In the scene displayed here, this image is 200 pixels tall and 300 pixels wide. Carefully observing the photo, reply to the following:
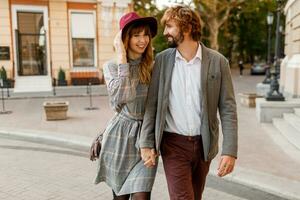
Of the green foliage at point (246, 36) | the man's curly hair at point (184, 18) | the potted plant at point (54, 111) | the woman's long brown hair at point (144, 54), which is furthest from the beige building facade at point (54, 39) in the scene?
the green foliage at point (246, 36)

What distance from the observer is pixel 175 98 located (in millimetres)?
2656

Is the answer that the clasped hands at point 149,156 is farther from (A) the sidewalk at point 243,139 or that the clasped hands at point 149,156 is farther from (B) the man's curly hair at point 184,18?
(A) the sidewalk at point 243,139

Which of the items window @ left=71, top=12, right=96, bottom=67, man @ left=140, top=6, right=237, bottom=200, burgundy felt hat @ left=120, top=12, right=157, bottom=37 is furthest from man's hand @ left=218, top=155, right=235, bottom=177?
window @ left=71, top=12, right=96, bottom=67

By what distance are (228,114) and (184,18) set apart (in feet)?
2.43

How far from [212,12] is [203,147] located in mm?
29254

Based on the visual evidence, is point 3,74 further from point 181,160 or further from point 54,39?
→ point 181,160

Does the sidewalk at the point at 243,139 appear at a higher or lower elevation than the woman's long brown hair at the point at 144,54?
lower

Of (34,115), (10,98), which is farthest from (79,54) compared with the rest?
(34,115)

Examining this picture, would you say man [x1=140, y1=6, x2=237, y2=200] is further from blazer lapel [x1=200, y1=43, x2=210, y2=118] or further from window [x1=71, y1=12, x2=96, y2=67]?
window [x1=71, y1=12, x2=96, y2=67]

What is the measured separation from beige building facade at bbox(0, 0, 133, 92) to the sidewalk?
6246mm

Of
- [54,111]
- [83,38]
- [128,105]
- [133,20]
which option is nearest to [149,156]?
[128,105]

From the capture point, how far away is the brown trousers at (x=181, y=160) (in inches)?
105

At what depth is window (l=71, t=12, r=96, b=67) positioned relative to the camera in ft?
66.0

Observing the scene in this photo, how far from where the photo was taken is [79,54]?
20.5 metres
